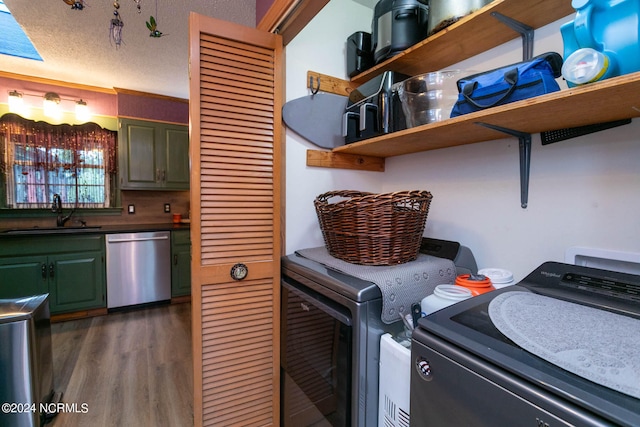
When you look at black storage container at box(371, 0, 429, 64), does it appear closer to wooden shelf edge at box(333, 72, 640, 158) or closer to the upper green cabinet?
wooden shelf edge at box(333, 72, 640, 158)

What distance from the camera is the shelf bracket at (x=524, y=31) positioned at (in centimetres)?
→ 100

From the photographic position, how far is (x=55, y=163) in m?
3.28

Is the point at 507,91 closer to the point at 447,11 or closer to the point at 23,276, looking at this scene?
the point at 447,11

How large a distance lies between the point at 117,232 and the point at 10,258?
852 millimetres

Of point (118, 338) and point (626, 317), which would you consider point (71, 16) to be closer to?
point (118, 338)

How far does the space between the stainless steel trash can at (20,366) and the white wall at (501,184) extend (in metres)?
1.40

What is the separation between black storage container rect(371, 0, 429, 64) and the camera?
1.25 metres

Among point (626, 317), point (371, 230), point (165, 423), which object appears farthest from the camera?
point (165, 423)

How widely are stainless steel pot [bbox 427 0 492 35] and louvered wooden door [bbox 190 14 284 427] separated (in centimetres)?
64

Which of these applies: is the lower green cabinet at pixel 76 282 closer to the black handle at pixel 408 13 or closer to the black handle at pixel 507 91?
the black handle at pixel 408 13

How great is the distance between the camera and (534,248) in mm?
1070

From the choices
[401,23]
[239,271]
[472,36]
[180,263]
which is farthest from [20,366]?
[472,36]

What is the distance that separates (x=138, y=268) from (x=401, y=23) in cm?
345

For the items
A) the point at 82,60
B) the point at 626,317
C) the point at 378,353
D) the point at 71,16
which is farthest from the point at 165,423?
the point at 82,60
